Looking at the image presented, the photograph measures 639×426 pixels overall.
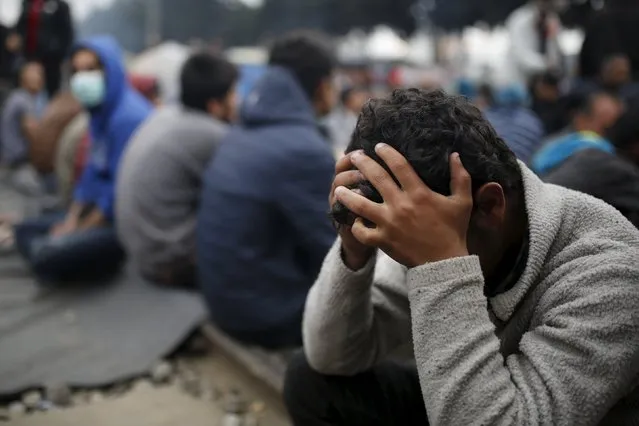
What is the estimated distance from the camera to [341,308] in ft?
5.62

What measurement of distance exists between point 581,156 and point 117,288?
→ 9.48 feet

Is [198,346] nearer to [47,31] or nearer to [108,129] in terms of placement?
[108,129]

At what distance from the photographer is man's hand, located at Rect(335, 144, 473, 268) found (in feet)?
4.22

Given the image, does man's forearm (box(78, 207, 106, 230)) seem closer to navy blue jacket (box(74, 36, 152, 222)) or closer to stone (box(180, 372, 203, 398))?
navy blue jacket (box(74, 36, 152, 222))

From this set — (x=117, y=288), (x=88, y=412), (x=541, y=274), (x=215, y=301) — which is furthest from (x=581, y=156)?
(x=117, y=288)

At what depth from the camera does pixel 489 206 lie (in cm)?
136

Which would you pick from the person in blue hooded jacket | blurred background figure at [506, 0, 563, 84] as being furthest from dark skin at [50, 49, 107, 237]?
blurred background figure at [506, 0, 563, 84]

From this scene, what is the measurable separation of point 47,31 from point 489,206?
22.7ft

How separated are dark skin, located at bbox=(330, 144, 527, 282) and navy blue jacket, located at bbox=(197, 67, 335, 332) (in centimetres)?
153

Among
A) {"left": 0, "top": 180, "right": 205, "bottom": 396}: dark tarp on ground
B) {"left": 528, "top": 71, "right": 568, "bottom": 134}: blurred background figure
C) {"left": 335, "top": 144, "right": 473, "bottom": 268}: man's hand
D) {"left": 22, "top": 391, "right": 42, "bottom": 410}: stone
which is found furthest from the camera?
{"left": 528, "top": 71, "right": 568, "bottom": 134}: blurred background figure

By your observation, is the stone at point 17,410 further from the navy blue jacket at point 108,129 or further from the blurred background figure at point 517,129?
the blurred background figure at point 517,129

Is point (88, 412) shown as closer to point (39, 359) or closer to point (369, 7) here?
point (39, 359)

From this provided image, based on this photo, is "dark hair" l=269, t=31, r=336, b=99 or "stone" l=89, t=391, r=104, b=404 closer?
"stone" l=89, t=391, r=104, b=404

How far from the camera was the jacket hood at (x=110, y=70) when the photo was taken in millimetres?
4750
